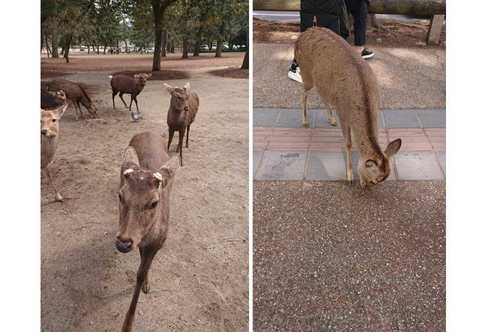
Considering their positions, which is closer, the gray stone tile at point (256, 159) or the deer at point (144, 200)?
the deer at point (144, 200)

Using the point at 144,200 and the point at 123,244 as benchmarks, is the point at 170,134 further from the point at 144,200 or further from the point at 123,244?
the point at 123,244

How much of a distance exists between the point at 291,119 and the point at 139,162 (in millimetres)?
596

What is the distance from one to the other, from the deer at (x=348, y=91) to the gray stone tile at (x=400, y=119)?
0.25ft

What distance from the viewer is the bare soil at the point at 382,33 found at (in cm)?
175

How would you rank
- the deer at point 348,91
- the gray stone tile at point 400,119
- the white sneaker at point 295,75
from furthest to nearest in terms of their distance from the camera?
the white sneaker at point 295,75, the gray stone tile at point 400,119, the deer at point 348,91

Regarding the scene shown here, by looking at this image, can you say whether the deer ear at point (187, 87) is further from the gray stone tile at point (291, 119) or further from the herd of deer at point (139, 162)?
the gray stone tile at point (291, 119)

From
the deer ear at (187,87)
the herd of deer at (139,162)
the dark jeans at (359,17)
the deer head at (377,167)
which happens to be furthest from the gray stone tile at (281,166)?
Result: the dark jeans at (359,17)

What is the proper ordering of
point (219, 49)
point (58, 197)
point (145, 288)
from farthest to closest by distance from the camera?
1. point (219, 49)
2. point (58, 197)
3. point (145, 288)

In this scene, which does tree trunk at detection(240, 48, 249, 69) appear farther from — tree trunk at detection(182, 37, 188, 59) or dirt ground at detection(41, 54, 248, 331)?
tree trunk at detection(182, 37, 188, 59)

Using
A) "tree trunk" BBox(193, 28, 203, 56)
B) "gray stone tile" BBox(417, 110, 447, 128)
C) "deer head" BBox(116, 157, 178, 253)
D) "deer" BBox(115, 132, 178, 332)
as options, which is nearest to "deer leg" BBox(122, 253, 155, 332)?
"deer" BBox(115, 132, 178, 332)

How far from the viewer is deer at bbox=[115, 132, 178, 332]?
1.37 m

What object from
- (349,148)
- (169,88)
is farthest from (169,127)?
(349,148)

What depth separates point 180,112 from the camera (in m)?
1.79
